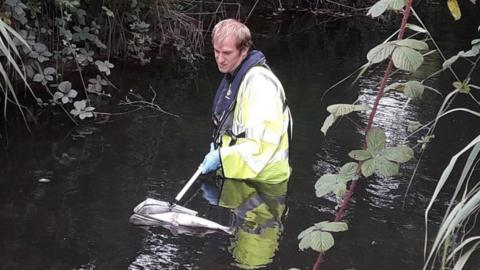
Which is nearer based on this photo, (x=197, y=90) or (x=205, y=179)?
(x=205, y=179)

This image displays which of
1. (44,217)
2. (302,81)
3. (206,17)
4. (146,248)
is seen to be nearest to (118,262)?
(146,248)

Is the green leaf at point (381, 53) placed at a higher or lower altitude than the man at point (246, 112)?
higher

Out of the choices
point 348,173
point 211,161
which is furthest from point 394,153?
point 211,161

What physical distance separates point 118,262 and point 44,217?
2.68 feet

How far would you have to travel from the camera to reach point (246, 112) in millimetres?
4508

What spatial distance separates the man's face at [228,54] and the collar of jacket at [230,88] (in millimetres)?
38

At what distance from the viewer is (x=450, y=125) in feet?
22.4

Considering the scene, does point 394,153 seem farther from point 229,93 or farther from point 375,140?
point 229,93

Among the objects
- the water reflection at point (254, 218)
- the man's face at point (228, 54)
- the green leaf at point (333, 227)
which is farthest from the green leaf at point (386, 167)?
the man's face at point (228, 54)

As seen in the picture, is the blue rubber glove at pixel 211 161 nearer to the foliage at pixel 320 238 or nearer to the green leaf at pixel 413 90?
the foliage at pixel 320 238

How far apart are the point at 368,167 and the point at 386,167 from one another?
0.18 ft

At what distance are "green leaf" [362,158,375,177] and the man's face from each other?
2.46 m

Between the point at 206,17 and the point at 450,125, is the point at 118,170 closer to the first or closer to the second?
the point at 450,125

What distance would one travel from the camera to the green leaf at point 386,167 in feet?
6.72
